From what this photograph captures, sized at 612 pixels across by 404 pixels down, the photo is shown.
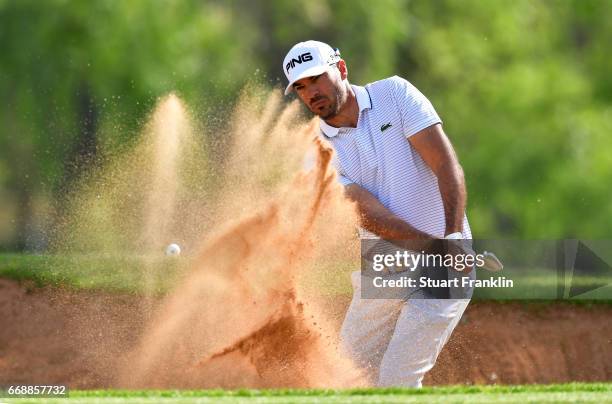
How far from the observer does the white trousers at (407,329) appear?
6.65 meters

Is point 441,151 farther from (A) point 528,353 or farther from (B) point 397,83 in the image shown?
(A) point 528,353

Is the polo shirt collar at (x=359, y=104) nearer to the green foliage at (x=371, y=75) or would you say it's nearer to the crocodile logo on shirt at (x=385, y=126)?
the crocodile logo on shirt at (x=385, y=126)

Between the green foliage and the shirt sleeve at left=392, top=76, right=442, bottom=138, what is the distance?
480 inches

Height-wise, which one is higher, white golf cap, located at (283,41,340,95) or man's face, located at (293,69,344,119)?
white golf cap, located at (283,41,340,95)

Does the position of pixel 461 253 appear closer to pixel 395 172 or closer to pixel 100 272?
pixel 395 172

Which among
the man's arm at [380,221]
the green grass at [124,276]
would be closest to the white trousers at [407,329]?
the man's arm at [380,221]

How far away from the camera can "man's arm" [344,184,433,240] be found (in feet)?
21.5

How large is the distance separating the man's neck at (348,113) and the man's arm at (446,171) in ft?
1.36

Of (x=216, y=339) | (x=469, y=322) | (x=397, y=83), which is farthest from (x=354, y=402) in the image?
(x=469, y=322)

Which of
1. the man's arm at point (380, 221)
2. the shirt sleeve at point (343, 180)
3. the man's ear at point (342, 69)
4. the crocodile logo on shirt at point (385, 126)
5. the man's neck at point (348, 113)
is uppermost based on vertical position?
the man's ear at point (342, 69)

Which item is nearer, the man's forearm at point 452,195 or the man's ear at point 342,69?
the man's forearm at point 452,195

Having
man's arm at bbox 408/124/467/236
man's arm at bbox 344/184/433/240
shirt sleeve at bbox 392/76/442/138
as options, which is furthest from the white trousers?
shirt sleeve at bbox 392/76/442/138

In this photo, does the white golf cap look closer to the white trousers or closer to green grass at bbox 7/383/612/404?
the white trousers

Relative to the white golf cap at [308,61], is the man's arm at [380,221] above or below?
below
